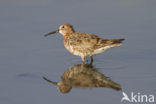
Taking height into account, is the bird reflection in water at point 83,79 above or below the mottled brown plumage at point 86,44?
below

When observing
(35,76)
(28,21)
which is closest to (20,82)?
(35,76)

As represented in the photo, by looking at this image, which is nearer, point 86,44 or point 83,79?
point 83,79

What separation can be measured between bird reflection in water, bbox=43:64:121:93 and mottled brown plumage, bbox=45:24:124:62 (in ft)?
2.37

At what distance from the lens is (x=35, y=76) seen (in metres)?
12.6

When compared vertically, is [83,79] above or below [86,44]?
below

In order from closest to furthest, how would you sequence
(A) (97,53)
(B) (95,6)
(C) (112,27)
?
(A) (97,53)
(C) (112,27)
(B) (95,6)

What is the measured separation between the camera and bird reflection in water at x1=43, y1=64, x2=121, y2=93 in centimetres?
1196

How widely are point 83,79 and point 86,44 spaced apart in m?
1.88

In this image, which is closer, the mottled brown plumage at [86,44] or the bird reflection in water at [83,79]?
the bird reflection in water at [83,79]

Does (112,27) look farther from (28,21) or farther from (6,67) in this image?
(6,67)

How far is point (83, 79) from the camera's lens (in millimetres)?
12484

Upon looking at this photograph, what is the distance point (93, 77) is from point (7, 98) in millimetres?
2339

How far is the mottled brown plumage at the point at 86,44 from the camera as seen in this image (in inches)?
546

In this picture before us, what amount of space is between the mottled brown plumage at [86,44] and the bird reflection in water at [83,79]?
72cm
